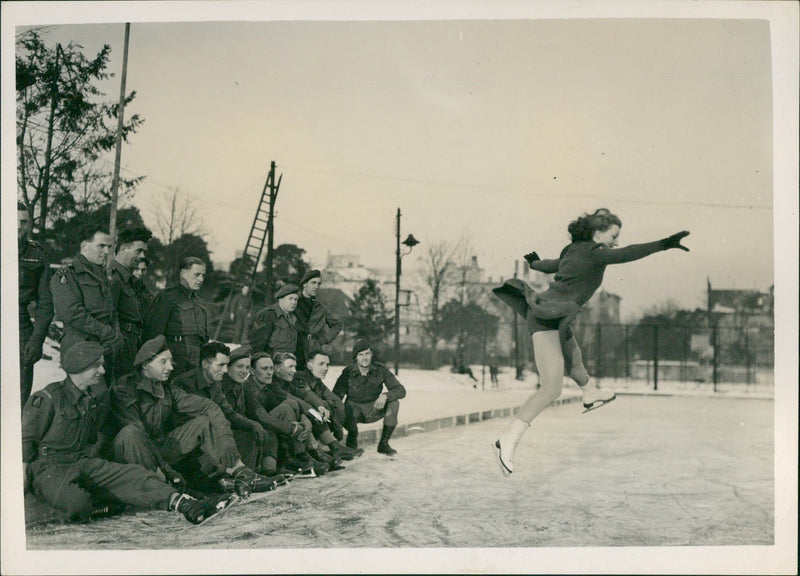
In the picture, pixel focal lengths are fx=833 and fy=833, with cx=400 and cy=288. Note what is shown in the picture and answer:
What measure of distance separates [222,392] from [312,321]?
755 mm

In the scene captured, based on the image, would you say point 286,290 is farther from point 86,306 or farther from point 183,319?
point 86,306

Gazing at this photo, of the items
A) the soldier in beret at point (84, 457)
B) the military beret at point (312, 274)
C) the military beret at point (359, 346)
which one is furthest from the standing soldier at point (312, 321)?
the soldier in beret at point (84, 457)

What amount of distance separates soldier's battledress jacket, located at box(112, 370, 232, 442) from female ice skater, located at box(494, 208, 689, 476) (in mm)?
1890

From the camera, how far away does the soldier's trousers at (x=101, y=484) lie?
5086 millimetres

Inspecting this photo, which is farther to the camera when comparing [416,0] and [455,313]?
[455,313]

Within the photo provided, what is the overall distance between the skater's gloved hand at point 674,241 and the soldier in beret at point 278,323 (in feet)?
8.02

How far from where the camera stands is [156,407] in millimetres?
5215

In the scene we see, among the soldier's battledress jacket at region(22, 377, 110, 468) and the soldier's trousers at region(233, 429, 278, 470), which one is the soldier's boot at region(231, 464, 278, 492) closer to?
the soldier's trousers at region(233, 429, 278, 470)

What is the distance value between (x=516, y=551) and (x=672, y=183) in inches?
104

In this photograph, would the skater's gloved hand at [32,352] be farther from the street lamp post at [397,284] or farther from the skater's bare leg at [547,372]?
the skater's bare leg at [547,372]

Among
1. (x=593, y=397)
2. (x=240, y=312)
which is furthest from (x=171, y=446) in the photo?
(x=593, y=397)

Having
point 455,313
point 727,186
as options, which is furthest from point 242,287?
point 727,186

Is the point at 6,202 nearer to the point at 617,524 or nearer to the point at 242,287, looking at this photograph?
the point at 242,287

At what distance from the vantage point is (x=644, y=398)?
577 centimetres
